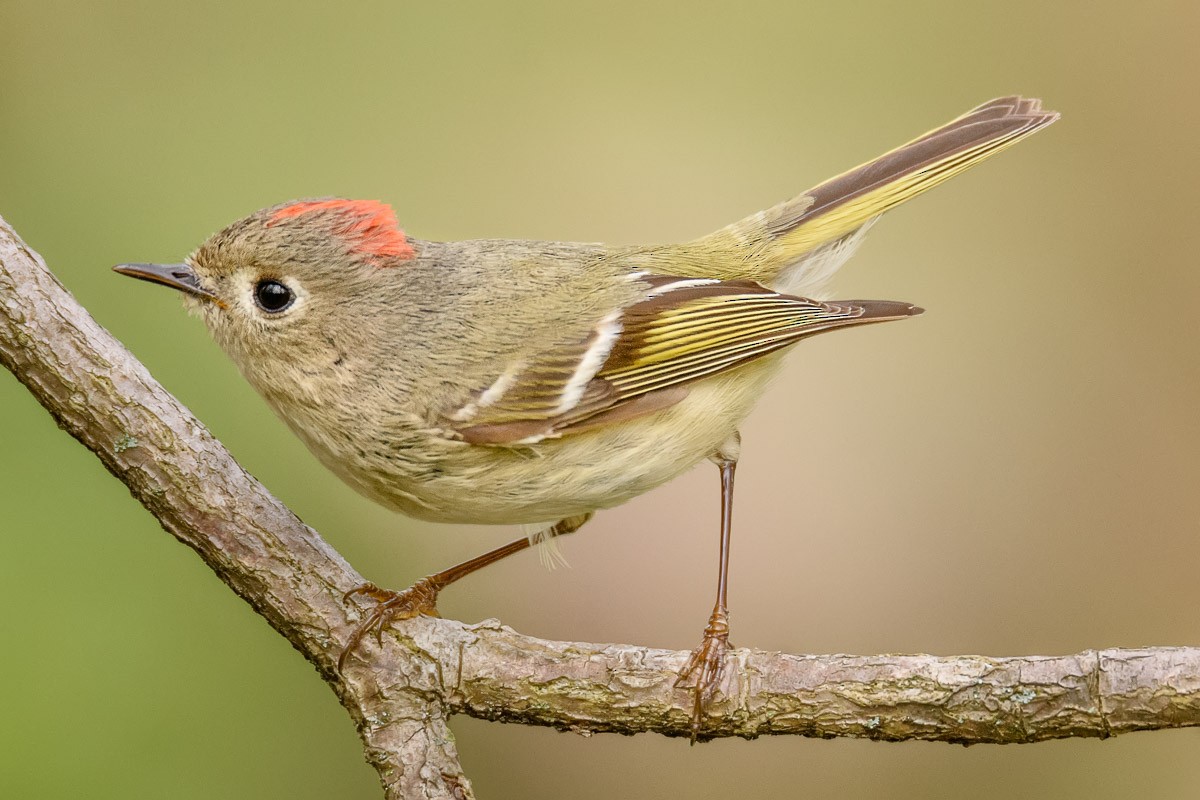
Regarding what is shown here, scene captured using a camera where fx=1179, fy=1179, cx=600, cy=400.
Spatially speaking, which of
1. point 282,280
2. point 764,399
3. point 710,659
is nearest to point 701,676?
point 710,659

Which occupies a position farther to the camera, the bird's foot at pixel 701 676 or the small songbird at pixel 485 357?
the small songbird at pixel 485 357

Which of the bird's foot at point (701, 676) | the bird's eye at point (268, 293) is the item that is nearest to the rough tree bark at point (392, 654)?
the bird's foot at point (701, 676)

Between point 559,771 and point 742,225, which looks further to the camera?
point 559,771

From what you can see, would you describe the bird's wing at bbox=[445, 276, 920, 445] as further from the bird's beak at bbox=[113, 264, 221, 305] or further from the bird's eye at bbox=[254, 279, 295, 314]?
the bird's beak at bbox=[113, 264, 221, 305]

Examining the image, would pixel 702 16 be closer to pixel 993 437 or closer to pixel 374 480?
pixel 993 437

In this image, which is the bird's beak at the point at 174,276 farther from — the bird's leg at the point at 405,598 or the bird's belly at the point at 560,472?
the bird's leg at the point at 405,598

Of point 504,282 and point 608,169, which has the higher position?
point 608,169

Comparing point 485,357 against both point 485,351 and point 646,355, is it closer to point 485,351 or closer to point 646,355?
point 485,351

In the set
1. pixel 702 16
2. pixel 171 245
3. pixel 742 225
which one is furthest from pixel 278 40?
pixel 742 225
